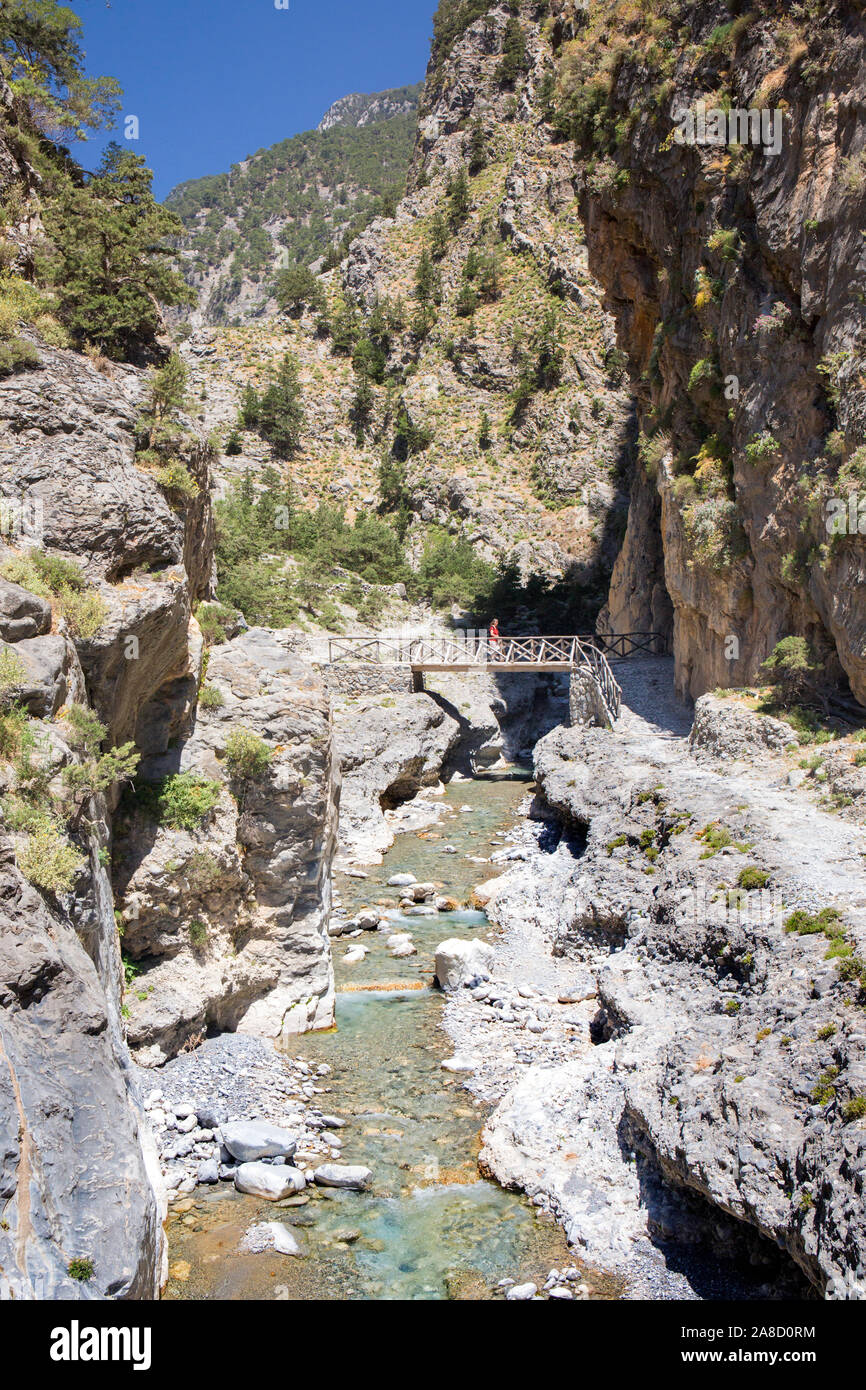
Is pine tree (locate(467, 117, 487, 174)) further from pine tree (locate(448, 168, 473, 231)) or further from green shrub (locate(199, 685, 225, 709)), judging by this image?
green shrub (locate(199, 685, 225, 709))

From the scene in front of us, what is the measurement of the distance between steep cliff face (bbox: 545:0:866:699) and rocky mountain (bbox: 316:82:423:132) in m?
177

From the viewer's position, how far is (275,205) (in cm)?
14075

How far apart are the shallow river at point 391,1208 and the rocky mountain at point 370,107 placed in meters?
202

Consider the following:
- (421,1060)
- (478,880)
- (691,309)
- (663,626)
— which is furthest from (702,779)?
(663,626)

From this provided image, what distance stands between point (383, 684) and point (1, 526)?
78.4ft

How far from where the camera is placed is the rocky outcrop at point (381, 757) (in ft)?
83.4

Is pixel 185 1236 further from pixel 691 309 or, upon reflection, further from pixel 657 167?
pixel 657 167

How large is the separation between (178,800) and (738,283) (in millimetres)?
18791

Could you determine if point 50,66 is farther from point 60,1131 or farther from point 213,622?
point 60,1131

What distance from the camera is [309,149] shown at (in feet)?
500

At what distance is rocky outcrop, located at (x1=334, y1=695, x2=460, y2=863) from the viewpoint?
2541cm

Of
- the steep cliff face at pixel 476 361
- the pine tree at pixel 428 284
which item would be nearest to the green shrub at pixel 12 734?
the steep cliff face at pixel 476 361

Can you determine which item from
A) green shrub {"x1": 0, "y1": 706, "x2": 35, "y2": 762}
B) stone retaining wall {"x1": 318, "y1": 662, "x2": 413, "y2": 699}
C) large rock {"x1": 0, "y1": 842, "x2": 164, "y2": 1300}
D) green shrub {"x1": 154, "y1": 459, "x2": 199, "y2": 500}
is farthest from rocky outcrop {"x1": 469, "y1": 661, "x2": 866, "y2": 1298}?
stone retaining wall {"x1": 318, "y1": 662, "x2": 413, "y2": 699}

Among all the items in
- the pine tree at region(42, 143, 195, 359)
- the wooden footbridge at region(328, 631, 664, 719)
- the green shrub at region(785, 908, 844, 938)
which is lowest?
the green shrub at region(785, 908, 844, 938)
